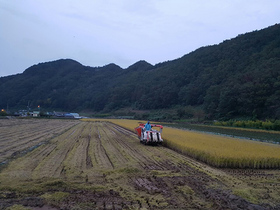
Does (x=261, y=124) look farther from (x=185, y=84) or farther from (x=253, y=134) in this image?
(x=185, y=84)

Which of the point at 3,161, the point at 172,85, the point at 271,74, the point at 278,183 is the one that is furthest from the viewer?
the point at 172,85

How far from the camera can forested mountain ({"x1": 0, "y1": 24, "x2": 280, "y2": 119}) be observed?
48.8 m

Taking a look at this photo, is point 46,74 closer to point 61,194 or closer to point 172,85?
point 172,85

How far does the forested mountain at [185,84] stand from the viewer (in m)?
48.8

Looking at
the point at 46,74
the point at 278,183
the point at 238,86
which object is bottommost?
the point at 278,183

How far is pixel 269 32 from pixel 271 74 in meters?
35.1

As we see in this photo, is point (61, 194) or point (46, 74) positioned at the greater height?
point (46, 74)

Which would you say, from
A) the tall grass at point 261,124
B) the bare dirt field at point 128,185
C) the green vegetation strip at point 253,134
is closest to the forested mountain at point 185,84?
the tall grass at point 261,124

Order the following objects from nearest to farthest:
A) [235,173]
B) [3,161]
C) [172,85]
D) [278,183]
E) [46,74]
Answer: [278,183], [235,173], [3,161], [172,85], [46,74]

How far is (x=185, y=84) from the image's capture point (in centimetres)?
8750

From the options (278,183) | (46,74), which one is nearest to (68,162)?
(278,183)

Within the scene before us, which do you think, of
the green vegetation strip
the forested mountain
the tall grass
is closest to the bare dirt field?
the green vegetation strip

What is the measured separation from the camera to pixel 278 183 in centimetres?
835

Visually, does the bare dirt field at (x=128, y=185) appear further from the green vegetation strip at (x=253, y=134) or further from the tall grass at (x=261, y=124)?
the tall grass at (x=261, y=124)
